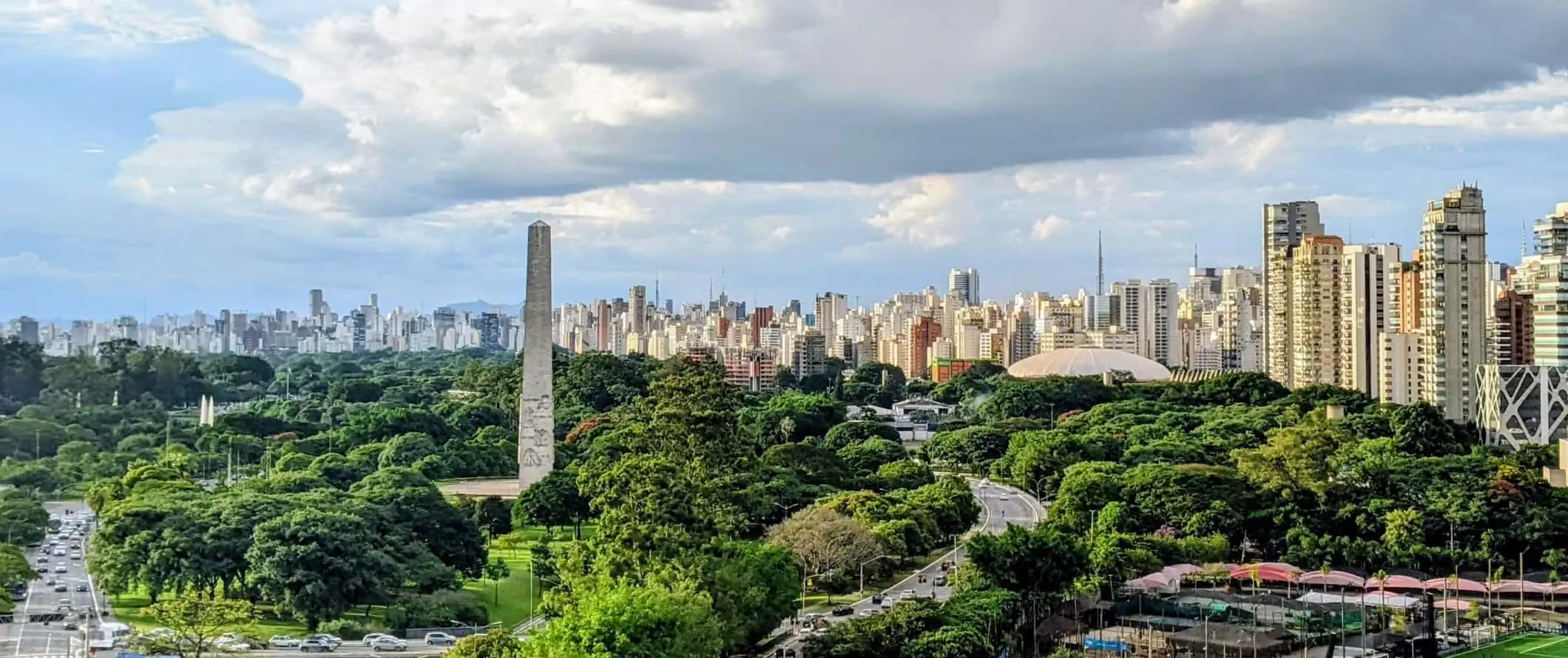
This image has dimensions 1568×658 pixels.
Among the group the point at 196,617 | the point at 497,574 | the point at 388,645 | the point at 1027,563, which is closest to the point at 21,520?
the point at 497,574

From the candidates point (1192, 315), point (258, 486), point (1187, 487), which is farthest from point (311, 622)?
point (1192, 315)

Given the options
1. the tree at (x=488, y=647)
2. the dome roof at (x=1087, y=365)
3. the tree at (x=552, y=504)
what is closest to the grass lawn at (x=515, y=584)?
the tree at (x=552, y=504)

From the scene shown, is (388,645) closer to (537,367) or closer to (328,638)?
(328,638)

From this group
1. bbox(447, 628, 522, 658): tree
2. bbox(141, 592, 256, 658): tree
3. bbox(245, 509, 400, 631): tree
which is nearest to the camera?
bbox(447, 628, 522, 658): tree

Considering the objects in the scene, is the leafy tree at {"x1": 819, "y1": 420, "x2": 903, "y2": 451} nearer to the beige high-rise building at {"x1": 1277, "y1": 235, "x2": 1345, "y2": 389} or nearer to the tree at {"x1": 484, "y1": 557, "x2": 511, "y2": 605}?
the beige high-rise building at {"x1": 1277, "y1": 235, "x2": 1345, "y2": 389}

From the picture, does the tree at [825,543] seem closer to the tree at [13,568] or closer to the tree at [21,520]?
the tree at [13,568]

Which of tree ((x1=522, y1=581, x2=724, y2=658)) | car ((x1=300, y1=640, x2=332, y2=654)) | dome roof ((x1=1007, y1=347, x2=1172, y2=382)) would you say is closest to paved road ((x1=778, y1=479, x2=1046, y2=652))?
tree ((x1=522, y1=581, x2=724, y2=658))
